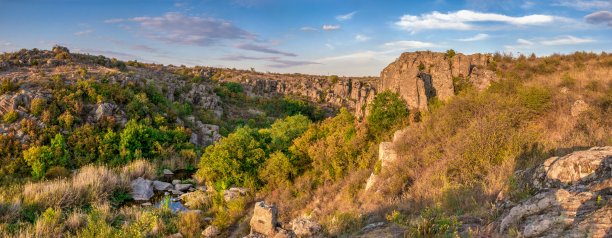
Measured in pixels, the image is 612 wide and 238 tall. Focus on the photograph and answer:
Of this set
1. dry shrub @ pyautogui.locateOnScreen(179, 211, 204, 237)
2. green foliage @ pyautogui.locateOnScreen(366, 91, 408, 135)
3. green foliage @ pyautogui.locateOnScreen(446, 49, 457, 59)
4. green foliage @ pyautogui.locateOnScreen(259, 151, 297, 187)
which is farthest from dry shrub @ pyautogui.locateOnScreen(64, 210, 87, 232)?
green foliage @ pyautogui.locateOnScreen(446, 49, 457, 59)

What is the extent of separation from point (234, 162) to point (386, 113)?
28.0ft

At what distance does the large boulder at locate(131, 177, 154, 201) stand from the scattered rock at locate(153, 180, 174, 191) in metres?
0.35

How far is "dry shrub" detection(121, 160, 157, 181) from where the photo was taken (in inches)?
822

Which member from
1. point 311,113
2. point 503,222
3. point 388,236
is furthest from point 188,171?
point 311,113

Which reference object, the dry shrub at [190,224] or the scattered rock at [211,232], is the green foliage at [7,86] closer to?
the dry shrub at [190,224]

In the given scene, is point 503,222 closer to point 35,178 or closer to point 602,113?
point 602,113

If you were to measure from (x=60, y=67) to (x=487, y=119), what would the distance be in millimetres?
35979

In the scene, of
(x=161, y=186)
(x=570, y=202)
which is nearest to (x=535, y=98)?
(x=570, y=202)

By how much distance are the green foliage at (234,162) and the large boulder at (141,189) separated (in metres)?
3.14

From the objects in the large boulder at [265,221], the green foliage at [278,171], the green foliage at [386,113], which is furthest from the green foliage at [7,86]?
Answer: the large boulder at [265,221]

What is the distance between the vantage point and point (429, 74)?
17250 millimetres

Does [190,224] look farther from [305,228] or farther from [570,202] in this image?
[570,202]

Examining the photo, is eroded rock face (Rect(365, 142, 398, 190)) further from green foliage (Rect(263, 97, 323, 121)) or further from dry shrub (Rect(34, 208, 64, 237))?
green foliage (Rect(263, 97, 323, 121))

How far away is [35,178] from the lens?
63.4ft
